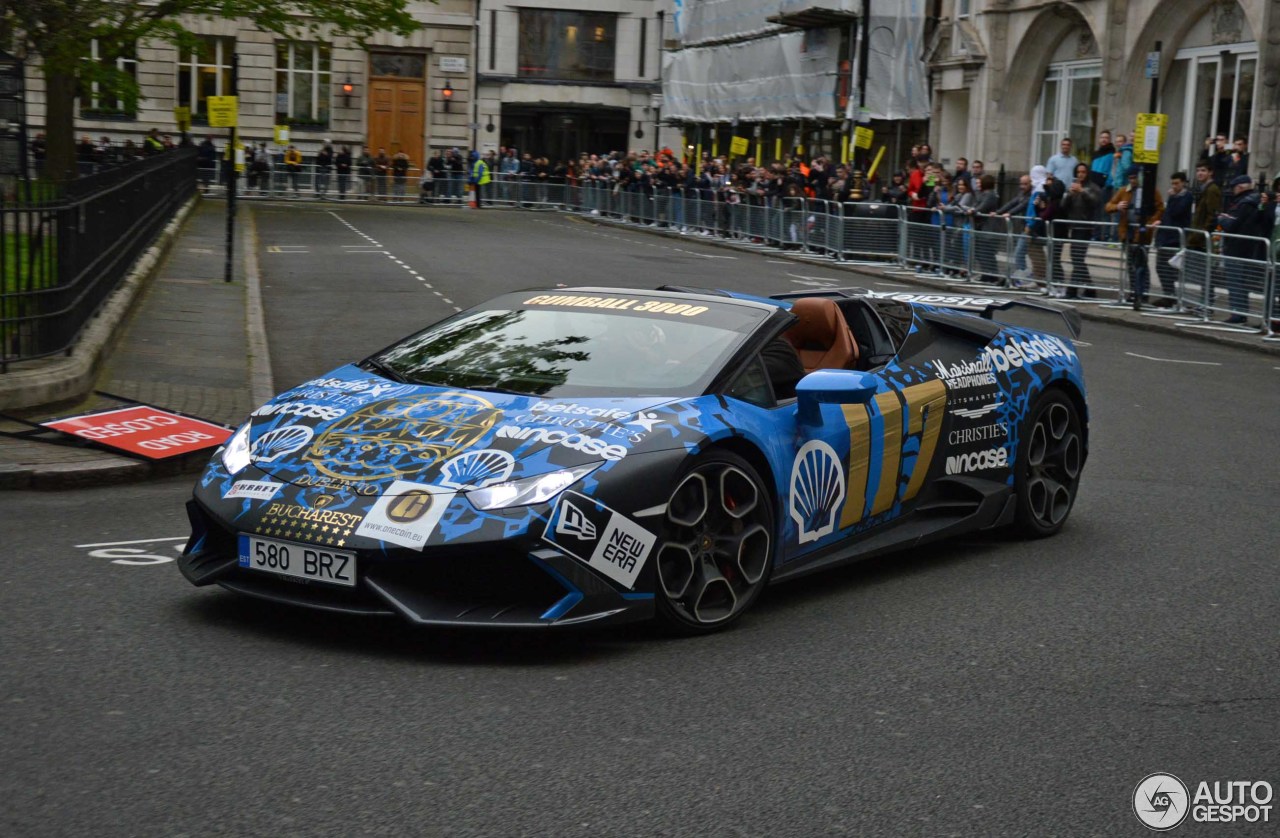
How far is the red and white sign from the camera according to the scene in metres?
9.36

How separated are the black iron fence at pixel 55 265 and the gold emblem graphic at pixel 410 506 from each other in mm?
5421

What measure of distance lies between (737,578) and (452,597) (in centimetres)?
119

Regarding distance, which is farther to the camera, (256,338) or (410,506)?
(256,338)

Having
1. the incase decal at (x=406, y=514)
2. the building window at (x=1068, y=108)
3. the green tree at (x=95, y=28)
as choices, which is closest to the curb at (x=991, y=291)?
the building window at (x=1068, y=108)

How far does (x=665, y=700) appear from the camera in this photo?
17.1ft

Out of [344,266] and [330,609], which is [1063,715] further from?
[344,266]

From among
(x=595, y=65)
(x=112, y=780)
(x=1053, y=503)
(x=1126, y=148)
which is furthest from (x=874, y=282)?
(x=595, y=65)

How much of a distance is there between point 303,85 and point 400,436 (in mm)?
60636

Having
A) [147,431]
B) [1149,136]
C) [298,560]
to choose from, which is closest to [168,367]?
[147,431]

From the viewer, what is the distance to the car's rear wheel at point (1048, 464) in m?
8.02

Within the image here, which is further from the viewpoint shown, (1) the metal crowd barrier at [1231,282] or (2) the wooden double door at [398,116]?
(2) the wooden double door at [398,116]

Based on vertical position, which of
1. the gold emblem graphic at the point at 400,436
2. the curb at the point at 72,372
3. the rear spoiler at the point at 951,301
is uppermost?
the rear spoiler at the point at 951,301

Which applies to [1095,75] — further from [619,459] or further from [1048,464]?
[619,459]

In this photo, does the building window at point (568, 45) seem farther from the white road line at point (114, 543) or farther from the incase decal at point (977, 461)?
the white road line at point (114, 543)
